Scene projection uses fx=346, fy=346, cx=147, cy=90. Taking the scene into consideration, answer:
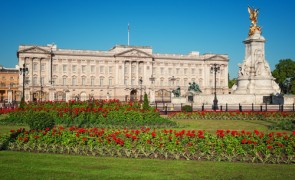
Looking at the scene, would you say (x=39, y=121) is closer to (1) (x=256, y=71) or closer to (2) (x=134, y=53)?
(1) (x=256, y=71)

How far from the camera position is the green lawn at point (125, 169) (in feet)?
28.2

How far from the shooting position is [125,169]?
9.30 meters

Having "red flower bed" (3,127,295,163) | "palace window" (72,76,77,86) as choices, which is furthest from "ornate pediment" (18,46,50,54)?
"red flower bed" (3,127,295,163)

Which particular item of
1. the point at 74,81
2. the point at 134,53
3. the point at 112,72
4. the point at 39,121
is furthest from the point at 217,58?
the point at 39,121

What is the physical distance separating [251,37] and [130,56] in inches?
1855

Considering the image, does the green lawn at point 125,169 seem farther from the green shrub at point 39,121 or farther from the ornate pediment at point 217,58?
the ornate pediment at point 217,58

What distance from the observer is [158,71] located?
9012 cm

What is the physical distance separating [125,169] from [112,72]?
7809 cm

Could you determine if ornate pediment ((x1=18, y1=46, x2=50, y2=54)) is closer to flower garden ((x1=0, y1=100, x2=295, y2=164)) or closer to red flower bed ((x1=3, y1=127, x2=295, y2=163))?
flower garden ((x1=0, y1=100, x2=295, y2=164))

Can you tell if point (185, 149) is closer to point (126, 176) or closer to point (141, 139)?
point (141, 139)

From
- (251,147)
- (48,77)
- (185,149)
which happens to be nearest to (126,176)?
(185,149)

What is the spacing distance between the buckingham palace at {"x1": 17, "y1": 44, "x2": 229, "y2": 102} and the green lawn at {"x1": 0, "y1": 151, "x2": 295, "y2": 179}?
2587 inches

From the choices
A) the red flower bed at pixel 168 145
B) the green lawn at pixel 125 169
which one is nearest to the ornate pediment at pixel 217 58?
the red flower bed at pixel 168 145

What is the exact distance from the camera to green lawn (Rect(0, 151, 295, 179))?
8594mm
